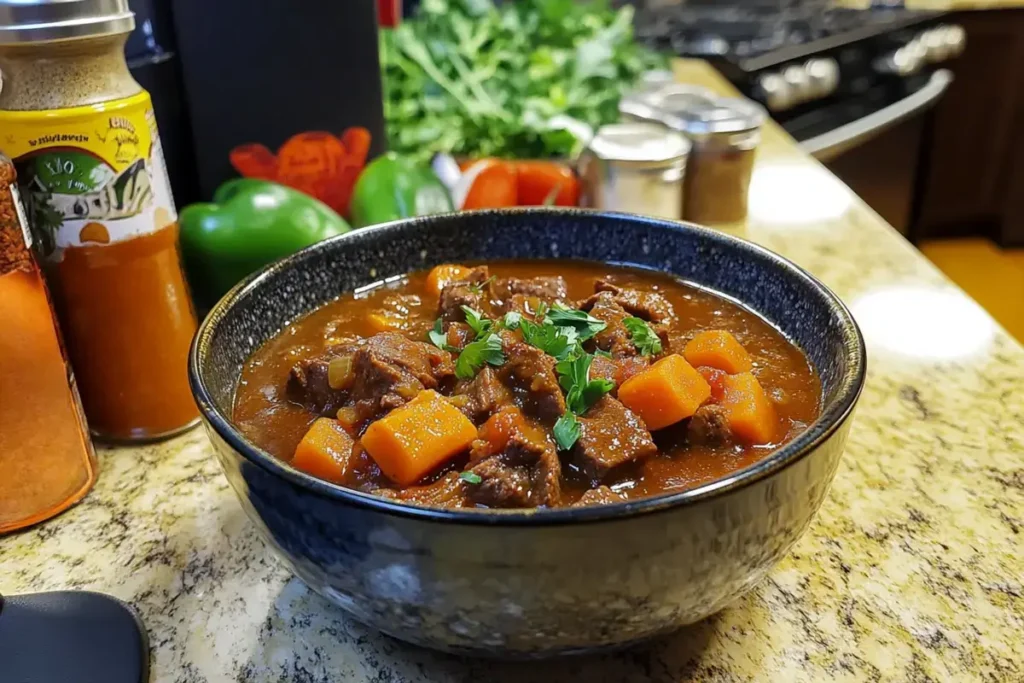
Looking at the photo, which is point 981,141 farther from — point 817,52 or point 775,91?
point 775,91

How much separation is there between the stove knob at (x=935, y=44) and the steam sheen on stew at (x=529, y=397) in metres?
4.21

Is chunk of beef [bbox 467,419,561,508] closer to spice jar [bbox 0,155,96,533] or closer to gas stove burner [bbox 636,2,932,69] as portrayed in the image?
spice jar [bbox 0,155,96,533]

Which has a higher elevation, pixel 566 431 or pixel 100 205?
pixel 100 205

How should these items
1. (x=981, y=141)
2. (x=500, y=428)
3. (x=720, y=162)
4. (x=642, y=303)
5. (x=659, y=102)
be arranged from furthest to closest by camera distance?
(x=981, y=141) → (x=659, y=102) → (x=720, y=162) → (x=642, y=303) → (x=500, y=428)

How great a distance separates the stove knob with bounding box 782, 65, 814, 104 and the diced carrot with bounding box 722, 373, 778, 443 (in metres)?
3.20

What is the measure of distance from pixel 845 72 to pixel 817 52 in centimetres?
31

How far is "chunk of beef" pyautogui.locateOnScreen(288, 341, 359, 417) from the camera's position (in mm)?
1303

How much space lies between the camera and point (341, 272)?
1.60m

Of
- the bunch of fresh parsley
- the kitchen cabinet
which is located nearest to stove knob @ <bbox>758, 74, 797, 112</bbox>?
the bunch of fresh parsley

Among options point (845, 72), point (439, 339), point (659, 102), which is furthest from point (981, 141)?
point (439, 339)

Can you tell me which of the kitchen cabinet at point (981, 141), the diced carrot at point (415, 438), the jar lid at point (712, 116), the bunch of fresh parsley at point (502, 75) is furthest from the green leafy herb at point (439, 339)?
the kitchen cabinet at point (981, 141)

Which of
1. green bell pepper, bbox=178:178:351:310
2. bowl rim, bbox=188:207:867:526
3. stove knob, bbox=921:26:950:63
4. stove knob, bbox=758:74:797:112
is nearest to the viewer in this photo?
bowl rim, bbox=188:207:867:526

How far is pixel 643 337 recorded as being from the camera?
1.36m

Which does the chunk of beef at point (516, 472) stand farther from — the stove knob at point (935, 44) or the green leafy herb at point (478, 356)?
the stove knob at point (935, 44)
